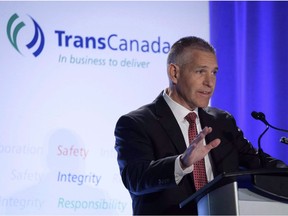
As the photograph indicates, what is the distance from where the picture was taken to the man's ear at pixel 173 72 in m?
2.85

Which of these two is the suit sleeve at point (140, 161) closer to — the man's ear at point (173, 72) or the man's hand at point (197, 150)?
the man's hand at point (197, 150)

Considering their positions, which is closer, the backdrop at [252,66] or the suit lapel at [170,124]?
the suit lapel at [170,124]

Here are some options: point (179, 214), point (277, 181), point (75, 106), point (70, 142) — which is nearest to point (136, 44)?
point (75, 106)

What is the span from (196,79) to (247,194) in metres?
1.13

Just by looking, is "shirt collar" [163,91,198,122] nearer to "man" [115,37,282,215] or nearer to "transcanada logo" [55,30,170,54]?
"man" [115,37,282,215]

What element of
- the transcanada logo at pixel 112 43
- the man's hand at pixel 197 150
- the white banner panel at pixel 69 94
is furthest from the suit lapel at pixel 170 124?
the transcanada logo at pixel 112 43

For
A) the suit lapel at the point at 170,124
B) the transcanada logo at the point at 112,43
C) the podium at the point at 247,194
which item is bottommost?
the podium at the point at 247,194

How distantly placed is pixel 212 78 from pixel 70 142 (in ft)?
4.56

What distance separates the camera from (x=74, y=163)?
363 cm

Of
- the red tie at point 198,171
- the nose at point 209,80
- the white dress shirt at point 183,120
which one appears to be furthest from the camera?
the nose at point 209,80

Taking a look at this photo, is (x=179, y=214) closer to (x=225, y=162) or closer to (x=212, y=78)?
(x=225, y=162)

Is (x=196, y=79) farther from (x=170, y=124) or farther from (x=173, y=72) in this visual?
(x=170, y=124)

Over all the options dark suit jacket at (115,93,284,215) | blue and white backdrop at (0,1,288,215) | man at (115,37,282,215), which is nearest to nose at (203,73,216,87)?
man at (115,37,282,215)

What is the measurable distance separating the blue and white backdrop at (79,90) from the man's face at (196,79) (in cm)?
112
